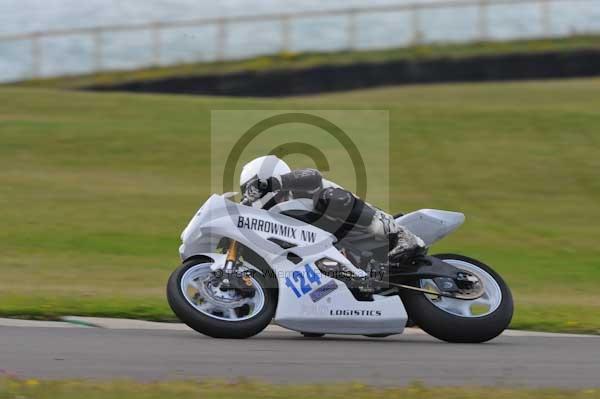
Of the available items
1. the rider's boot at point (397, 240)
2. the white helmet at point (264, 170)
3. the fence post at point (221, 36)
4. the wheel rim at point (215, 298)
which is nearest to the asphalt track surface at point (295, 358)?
the wheel rim at point (215, 298)

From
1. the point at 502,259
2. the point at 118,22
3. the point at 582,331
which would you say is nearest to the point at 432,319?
the point at 582,331

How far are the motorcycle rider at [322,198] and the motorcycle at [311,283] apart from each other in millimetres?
77

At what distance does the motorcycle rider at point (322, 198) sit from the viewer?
27.8ft

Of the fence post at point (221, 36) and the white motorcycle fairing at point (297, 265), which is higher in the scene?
the fence post at point (221, 36)

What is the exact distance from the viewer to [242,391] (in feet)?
21.0

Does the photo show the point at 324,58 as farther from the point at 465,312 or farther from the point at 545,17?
the point at 465,312

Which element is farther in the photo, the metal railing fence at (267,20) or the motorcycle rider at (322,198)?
the metal railing fence at (267,20)

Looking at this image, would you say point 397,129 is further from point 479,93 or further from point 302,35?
point 302,35

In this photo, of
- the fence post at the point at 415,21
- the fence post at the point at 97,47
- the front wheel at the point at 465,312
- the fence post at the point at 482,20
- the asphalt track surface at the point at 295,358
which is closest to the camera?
the asphalt track surface at the point at 295,358

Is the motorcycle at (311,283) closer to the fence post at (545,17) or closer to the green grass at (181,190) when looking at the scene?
the green grass at (181,190)

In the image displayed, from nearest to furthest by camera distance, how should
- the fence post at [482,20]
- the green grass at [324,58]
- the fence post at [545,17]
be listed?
1. the green grass at [324,58]
2. the fence post at [482,20]
3. the fence post at [545,17]

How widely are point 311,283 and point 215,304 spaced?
728 millimetres

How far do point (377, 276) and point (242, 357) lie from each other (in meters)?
1.47

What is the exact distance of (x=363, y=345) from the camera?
8.42 m
